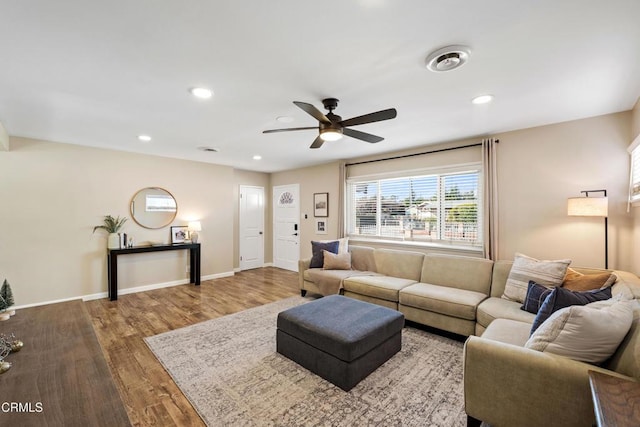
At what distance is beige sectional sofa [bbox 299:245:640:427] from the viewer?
1434 millimetres

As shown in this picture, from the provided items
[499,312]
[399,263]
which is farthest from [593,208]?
[399,263]

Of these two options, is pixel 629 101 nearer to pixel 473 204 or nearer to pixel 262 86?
pixel 473 204

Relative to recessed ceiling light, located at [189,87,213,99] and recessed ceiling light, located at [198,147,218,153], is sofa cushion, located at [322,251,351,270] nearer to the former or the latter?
A: recessed ceiling light, located at [198,147,218,153]

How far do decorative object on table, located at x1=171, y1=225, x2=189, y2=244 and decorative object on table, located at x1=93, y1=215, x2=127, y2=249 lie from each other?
0.83m

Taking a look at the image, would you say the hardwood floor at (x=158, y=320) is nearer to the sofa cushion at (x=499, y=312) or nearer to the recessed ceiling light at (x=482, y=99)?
the sofa cushion at (x=499, y=312)

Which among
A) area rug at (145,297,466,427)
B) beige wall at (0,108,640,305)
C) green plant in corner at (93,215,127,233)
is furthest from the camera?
green plant in corner at (93,215,127,233)

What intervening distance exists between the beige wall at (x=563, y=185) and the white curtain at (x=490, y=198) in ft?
0.34

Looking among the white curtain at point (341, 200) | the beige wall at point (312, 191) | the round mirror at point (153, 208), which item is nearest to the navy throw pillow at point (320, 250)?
the white curtain at point (341, 200)

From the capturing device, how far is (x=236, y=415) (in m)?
1.92

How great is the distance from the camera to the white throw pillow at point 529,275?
8.76 ft

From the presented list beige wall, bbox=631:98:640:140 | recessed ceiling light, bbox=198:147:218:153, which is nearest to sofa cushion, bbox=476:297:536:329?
beige wall, bbox=631:98:640:140

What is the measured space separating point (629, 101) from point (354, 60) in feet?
9.17

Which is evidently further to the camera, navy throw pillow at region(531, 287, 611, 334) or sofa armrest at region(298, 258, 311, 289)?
sofa armrest at region(298, 258, 311, 289)

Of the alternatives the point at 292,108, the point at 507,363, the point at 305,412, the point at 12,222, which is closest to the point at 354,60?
the point at 292,108
